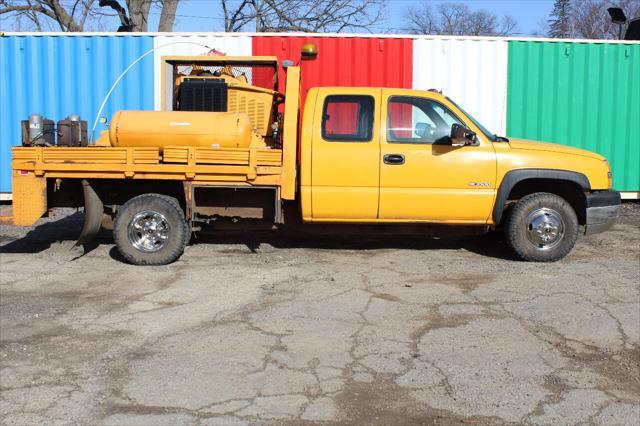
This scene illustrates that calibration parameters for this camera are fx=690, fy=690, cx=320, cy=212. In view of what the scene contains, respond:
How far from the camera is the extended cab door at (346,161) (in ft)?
25.3

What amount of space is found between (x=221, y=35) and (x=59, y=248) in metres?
5.18

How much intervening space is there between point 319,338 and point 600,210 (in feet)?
14.1

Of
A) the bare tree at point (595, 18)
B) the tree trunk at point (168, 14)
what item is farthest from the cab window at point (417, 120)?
the bare tree at point (595, 18)

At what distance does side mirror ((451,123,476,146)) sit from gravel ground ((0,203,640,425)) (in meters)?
1.44

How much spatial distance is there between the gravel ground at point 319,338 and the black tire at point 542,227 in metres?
0.22

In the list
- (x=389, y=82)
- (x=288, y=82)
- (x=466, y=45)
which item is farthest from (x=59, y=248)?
(x=466, y=45)

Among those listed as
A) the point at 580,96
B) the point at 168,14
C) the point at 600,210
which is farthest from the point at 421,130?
the point at 168,14

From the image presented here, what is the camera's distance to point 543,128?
12.7 meters

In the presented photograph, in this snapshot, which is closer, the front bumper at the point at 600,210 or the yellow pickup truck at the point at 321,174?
the yellow pickup truck at the point at 321,174

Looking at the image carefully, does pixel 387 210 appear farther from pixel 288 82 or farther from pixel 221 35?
pixel 221 35

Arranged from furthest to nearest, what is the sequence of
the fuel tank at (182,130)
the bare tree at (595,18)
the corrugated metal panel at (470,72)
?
the bare tree at (595,18) → the corrugated metal panel at (470,72) → the fuel tank at (182,130)

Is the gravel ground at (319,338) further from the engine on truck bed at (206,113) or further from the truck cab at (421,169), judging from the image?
the engine on truck bed at (206,113)

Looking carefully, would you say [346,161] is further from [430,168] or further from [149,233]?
[149,233]

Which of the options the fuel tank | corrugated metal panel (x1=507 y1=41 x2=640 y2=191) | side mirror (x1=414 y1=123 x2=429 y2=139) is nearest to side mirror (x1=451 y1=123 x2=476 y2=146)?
side mirror (x1=414 y1=123 x2=429 y2=139)
